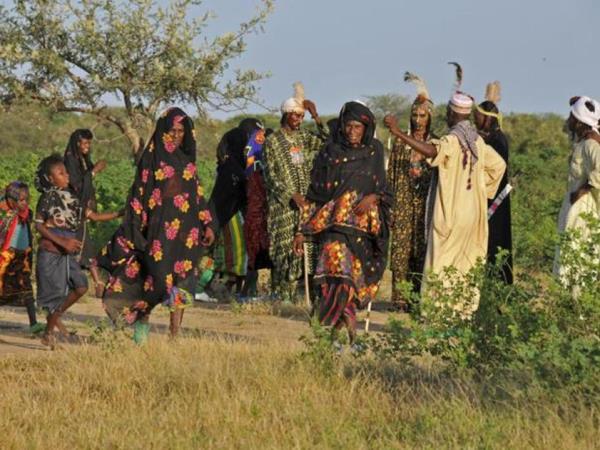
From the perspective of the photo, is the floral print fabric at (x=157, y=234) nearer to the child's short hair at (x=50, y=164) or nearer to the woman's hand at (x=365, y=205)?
the child's short hair at (x=50, y=164)

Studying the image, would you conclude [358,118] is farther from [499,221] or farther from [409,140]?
[499,221]

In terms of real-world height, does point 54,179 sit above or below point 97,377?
above

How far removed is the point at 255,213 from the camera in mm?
14812

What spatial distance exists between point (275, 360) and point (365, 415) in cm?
144

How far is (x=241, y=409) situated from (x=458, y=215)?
4272mm

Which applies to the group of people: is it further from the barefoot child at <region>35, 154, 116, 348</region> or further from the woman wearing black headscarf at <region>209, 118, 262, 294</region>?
the woman wearing black headscarf at <region>209, 118, 262, 294</region>

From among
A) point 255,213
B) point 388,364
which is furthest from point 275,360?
point 255,213

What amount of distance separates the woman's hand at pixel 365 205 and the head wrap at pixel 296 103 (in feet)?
9.82

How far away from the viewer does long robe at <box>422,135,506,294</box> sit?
11508 mm

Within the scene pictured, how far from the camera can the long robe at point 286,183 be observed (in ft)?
43.1

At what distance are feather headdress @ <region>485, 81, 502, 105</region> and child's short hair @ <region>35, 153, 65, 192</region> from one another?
400 centimetres

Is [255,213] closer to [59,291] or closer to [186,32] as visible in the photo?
[59,291]

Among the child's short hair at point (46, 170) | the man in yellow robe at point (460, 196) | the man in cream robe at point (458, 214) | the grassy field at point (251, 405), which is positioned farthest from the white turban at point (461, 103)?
the child's short hair at point (46, 170)

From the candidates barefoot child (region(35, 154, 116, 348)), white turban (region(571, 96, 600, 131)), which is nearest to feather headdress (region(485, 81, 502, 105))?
white turban (region(571, 96, 600, 131))
